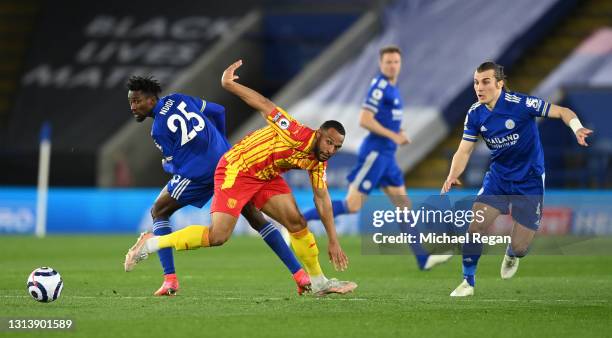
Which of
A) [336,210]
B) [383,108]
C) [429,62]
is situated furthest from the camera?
[429,62]

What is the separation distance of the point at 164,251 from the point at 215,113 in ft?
4.20

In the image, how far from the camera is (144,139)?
2477 centimetres

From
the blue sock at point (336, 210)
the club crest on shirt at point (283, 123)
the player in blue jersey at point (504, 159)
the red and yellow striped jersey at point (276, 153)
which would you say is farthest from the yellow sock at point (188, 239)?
the blue sock at point (336, 210)

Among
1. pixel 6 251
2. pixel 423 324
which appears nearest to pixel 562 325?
pixel 423 324

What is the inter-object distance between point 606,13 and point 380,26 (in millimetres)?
4620

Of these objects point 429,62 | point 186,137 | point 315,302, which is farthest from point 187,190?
point 429,62

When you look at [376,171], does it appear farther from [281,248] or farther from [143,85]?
[143,85]

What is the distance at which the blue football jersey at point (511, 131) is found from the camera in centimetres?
1023

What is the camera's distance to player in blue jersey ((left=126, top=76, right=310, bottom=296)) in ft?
33.3

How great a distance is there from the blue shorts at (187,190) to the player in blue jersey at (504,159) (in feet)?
6.66

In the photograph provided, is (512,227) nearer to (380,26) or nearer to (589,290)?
(589,290)

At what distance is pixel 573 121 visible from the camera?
9617mm

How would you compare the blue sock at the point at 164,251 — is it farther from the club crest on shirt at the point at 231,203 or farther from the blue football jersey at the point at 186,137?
the club crest on shirt at the point at 231,203

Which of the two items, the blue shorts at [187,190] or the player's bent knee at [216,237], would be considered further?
the blue shorts at [187,190]
